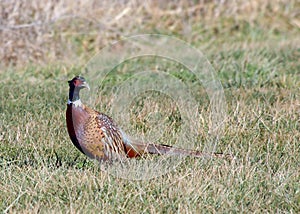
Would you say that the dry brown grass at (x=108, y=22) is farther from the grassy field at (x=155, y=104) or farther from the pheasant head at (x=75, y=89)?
the pheasant head at (x=75, y=89)

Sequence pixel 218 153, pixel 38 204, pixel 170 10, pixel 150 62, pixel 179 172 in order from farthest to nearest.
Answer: pixel 170 10, pixel 150 62, pixel 218 153, pixel 179 172, pixel 38 204

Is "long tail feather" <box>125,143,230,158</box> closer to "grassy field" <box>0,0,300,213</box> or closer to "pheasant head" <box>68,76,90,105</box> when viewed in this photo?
"grassy field" <box>0,0,300,213</box>

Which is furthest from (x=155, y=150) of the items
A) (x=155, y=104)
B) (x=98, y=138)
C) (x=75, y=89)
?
(x=155, y=104)

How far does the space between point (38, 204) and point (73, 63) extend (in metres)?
4.50

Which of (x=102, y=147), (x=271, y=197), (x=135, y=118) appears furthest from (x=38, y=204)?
(x=135, y=118)

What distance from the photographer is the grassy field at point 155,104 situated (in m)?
4.07

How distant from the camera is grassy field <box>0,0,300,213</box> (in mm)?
4070

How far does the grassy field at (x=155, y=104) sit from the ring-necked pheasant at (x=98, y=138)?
0.12 metres

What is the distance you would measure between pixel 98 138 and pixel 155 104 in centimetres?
155

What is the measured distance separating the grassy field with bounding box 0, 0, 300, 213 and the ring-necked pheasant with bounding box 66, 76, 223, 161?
0.41ft

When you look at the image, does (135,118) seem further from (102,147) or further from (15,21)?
(15,21)

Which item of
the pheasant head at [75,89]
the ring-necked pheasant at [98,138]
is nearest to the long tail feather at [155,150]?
the ring-necked pheasant at [98,138]

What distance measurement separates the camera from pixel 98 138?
4465 mm

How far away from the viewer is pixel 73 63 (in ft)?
27.3
